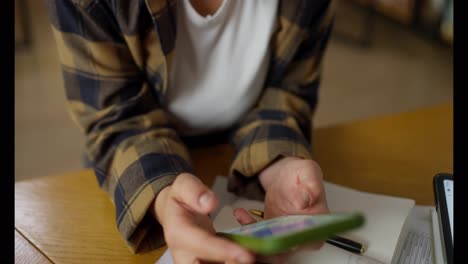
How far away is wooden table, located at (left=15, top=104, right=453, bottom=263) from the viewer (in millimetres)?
550

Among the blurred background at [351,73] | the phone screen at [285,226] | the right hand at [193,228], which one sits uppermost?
the phone screen at [285,226]

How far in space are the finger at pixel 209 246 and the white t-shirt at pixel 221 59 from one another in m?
0.24

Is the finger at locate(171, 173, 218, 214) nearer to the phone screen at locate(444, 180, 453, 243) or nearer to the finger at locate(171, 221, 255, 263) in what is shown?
the finger at locate(171, 221, 255, 263)

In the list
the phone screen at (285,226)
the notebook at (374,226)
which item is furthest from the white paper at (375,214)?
the phone screen at (285,226)

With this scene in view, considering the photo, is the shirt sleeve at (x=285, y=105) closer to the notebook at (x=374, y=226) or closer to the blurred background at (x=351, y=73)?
the notebook at (x=374, y=226)

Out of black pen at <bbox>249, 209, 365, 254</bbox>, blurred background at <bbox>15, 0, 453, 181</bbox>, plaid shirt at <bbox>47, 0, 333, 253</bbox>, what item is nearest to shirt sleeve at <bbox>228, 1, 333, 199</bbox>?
plaid shirt at <bbox>47, 0, 333, 253</bbox>

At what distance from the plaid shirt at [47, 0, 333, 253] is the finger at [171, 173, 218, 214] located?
0.05 meters

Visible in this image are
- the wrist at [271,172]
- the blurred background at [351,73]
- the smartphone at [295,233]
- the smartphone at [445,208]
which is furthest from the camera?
the blurred background at [351,73]

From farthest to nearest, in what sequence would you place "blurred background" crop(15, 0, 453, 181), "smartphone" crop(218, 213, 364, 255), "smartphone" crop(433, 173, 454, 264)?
"blurred background" crop(15, 0, 453, 181) → "smartphone" crop(433, 173, 454, 264) → "smartphone" crop(218, 213, 364, 255)

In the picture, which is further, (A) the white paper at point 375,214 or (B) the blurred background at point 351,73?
(B) the blurred background at point 351,73

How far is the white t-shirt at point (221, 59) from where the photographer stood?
2.11 feet

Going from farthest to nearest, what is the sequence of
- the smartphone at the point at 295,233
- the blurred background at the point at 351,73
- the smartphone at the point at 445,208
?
the blurred background at the point at 351,73
the smartphone at the point at 445,208
the smartphone at the point at 295,233

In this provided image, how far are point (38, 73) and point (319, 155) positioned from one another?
1394mm
